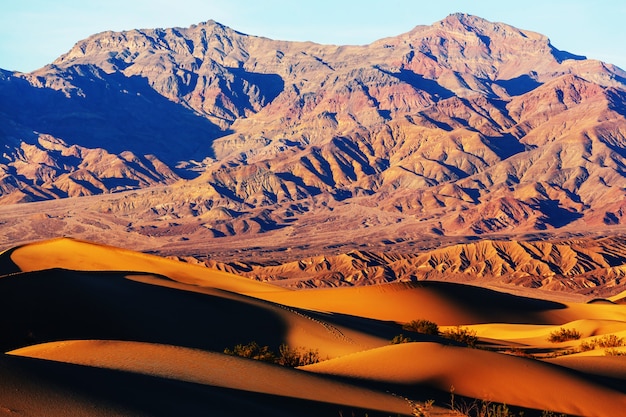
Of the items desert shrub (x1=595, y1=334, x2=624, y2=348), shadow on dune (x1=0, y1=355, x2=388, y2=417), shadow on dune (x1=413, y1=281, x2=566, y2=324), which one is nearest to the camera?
shadow on dune (x1=0, y1=355, x2=388, y2=417)

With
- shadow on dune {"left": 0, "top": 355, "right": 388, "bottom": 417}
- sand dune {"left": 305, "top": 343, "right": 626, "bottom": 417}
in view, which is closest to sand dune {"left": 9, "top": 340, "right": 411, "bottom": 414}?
shadow on dune {"left": 0, "top": 355, "right": 388, "bottom": 417}

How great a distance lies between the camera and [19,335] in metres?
26.4

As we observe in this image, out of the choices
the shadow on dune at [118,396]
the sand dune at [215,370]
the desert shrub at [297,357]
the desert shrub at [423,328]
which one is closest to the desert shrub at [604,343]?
the desert shrub at [423,328]

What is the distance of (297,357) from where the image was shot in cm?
2739

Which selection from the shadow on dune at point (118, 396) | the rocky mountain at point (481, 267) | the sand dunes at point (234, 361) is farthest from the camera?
the rocky mountain at point (481, 267)

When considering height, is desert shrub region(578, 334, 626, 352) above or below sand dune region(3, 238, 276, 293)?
above

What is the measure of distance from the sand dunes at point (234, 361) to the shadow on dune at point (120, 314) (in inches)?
2.8

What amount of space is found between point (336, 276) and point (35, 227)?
92456mm

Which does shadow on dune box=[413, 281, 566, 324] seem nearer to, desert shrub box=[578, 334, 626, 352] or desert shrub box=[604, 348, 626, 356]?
desert shrub box=[578, 334, 626, 352]

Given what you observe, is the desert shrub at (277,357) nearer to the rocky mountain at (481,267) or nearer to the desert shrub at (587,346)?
the desert shrub at (587,346)

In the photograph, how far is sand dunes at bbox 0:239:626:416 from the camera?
14672mm

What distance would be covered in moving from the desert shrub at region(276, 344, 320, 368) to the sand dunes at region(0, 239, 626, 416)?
49 cm

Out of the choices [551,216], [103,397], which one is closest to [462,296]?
[103,397]

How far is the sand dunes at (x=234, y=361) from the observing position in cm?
1467
